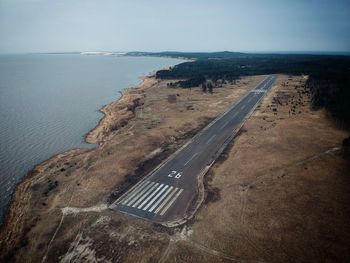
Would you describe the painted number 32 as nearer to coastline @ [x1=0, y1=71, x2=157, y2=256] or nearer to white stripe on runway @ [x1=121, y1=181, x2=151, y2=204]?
white stripe on runway @ [x1=121, y1=181, x2=151, y2=204]

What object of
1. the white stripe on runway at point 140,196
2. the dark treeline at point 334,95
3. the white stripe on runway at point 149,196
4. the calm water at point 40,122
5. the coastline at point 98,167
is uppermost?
the dark treeline at point 334,95

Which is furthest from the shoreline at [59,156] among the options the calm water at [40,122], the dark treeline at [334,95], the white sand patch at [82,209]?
the dark treeline at [334,95]

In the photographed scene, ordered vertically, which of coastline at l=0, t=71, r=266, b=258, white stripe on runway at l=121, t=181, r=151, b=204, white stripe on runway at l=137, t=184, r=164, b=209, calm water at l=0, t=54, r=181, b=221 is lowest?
calm water at l=0, t=54, r=181, b=221

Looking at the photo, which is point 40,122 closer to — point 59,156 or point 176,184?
point 59,156

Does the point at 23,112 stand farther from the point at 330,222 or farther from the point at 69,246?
the point at 330,222

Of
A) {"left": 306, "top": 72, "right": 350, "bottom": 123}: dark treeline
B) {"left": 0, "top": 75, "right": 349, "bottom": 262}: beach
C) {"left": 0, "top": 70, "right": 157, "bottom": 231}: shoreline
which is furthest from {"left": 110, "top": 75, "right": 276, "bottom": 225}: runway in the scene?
{"left": 306, "top": 72, "right": 350, "bottom": 123}: dark treeline

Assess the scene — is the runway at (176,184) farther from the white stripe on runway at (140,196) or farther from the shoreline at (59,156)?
the shoreline at (59,156)

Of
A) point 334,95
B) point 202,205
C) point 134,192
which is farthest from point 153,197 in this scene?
point 334,95

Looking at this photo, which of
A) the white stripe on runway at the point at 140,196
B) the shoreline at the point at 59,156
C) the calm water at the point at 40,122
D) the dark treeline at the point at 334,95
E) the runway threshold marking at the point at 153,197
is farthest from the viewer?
the dark treeline at the point at 334,95

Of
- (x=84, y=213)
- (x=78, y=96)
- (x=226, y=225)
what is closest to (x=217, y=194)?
(x=226, y=225)

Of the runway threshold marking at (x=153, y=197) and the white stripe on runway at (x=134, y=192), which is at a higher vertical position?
the runway threshold marking at (x=153, y=197)
